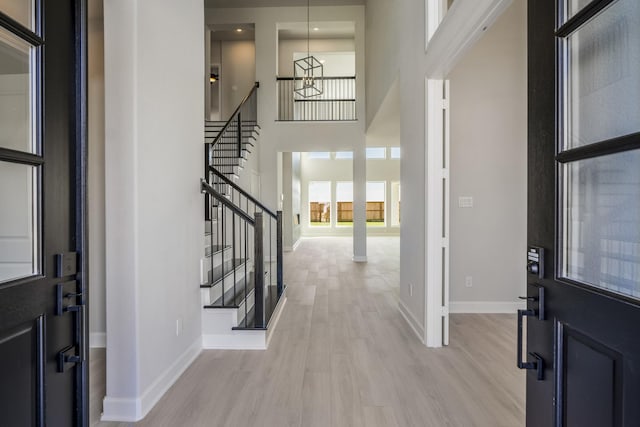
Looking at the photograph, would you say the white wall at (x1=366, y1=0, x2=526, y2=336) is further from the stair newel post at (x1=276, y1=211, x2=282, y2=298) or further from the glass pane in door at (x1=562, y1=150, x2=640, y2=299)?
the glass pane in door at (x1=562, y1=150, x2=640, y2=299)

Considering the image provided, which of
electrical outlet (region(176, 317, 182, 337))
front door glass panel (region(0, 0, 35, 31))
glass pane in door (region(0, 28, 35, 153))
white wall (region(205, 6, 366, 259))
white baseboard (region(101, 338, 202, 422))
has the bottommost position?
white baseboard (region(101, 338, 202, 422))

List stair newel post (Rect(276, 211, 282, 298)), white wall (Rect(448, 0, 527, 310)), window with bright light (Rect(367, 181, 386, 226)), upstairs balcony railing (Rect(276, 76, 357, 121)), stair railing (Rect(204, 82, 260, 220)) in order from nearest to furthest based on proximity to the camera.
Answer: white wall (Rect(448, 0, 527, 310)) < stair newel post (Rect(276, 211, 282, 298)) < stair railing (Rect(204, 82, 260, 220)) < upstairs balcony railing (Rect(276, 76, 357, 121)) < window with bright light (Rect(367, 181, 386, 226))

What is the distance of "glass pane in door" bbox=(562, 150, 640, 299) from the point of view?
92 cm

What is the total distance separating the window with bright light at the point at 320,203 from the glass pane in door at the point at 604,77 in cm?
1313

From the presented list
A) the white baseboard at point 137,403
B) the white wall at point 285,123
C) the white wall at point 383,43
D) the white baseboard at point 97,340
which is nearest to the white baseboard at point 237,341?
the white baseboard at point 137,403

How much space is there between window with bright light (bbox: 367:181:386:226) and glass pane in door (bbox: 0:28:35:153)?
13641mm

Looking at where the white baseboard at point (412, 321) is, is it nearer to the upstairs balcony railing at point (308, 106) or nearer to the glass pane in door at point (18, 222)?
the glass pane in door at point (18, 222)

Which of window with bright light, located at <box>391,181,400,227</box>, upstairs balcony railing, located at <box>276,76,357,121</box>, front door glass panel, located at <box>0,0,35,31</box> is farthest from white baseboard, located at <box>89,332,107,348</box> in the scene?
window with bright light, located at <box>391,181,400,227</box>

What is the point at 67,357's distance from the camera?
124cm

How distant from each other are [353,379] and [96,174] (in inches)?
111

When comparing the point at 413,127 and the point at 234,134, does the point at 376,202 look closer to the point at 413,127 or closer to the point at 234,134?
the point at 234,134

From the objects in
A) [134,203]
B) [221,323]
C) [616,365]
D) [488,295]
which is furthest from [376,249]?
[616,365]

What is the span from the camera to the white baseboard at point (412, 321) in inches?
127

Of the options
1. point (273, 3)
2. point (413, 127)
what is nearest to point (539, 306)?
point (413, 127)
